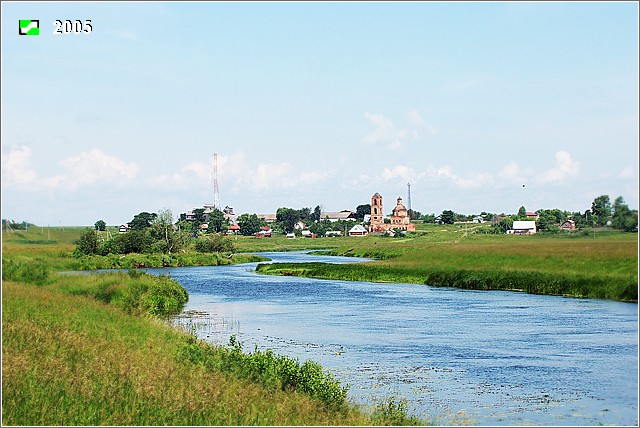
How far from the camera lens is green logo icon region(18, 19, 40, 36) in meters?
8.71

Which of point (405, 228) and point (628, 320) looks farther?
point (405, 228)

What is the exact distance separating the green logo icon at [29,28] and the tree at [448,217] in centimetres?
2949

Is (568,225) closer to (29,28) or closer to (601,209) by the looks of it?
(601,209)

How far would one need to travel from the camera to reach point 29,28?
8.87 m

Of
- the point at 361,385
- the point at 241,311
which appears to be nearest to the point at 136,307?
the point at 241,311

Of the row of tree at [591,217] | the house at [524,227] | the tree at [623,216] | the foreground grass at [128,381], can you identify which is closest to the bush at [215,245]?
the row of tree at [591,217]

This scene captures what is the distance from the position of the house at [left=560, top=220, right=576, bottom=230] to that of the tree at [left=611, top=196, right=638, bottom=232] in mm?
5952

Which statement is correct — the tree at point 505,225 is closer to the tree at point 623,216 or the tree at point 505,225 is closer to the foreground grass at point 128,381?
the tree at point 623,216

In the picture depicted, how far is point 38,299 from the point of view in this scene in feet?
44.7

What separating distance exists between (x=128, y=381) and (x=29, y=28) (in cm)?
472

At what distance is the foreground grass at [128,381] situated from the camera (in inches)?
306

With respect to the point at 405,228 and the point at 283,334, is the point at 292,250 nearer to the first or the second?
the point at 405,228

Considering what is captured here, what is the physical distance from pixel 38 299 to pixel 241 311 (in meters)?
11.8

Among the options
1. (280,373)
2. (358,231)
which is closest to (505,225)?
(280,373)
